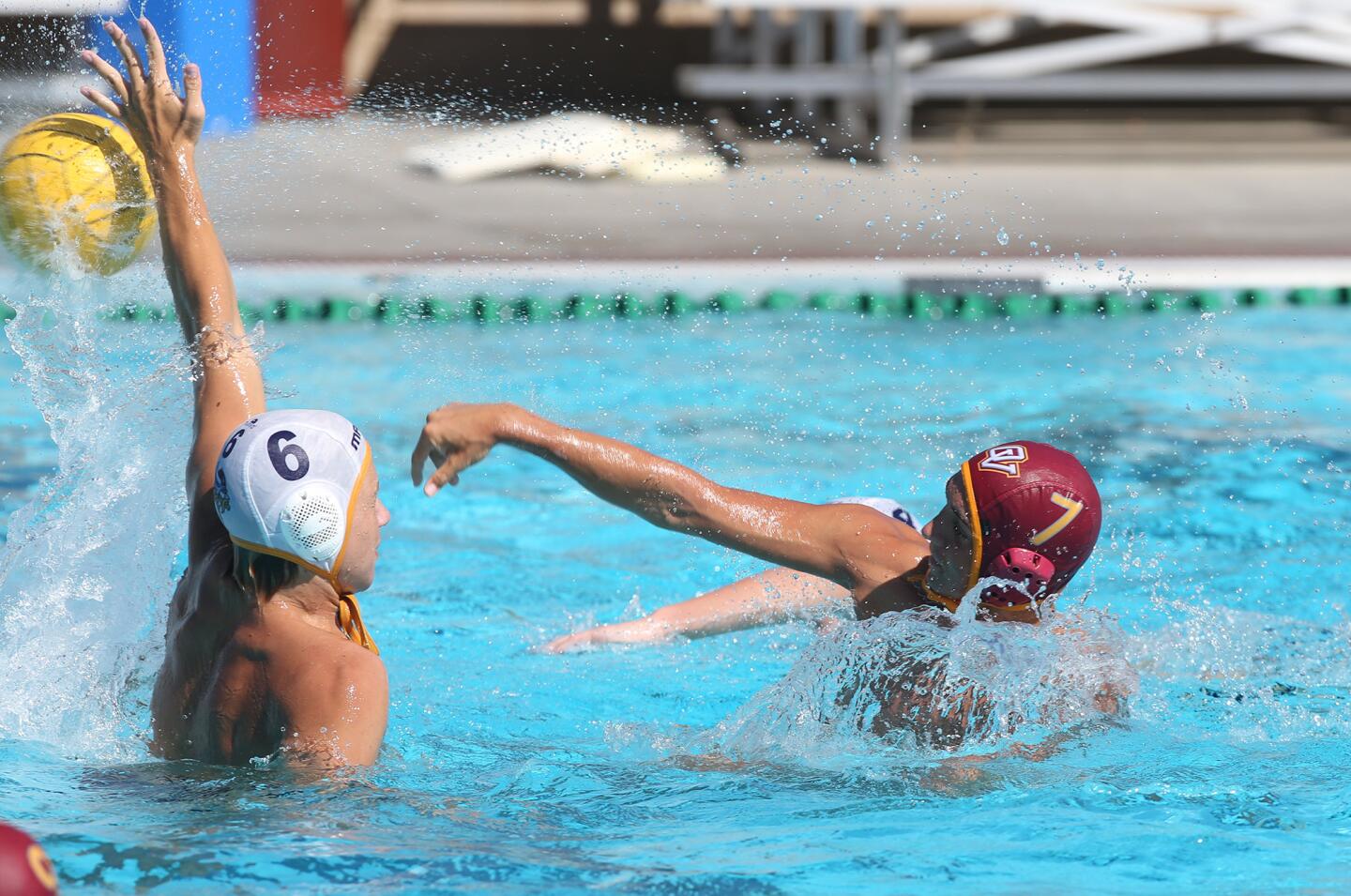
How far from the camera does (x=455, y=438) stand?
2.69 metres

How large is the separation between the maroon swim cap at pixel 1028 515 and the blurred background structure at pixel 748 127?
4.78 m

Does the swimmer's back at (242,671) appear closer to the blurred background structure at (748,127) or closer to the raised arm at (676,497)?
the raised arm at (676,497)

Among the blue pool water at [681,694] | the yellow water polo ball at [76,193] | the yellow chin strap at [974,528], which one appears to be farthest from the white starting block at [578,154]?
the yellow chin strap at [974,528]

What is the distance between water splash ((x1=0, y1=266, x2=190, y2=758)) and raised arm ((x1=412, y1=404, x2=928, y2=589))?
2.93 feet

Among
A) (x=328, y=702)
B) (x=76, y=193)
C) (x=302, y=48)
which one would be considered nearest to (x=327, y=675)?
(x=328, y=702)

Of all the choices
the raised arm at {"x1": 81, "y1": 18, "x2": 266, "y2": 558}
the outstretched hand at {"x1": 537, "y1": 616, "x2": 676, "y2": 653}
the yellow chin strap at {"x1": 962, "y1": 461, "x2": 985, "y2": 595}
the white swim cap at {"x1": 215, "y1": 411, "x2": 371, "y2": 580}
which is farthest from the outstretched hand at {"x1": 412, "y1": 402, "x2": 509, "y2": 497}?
the outstretched hand at {"x1": 537, "y1": 616, "x2": 676, "y2": 653}

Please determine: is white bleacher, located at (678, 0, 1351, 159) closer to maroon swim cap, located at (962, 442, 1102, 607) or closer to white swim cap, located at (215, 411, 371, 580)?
maroon swim cap, located at (962, 442, 1102, 607)

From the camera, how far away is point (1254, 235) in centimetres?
796

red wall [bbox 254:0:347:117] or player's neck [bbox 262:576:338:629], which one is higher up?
red wall [bbox 254:0:347:117]

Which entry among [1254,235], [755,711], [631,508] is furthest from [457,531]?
[1254,235]

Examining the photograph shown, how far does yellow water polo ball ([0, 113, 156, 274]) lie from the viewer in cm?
341

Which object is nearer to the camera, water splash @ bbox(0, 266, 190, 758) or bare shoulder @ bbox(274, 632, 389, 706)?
bare shoulder @ bbox(274, 632, 389, 706)

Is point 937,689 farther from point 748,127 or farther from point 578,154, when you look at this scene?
point 748,127

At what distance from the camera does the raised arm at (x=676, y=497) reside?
107 inches
